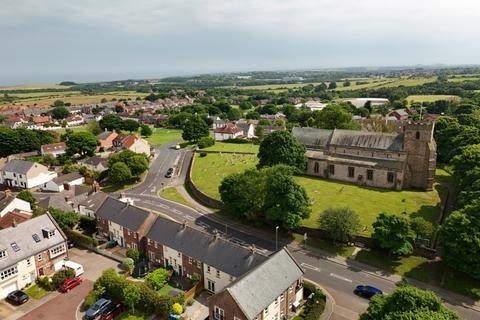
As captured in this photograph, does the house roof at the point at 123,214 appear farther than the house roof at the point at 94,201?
No

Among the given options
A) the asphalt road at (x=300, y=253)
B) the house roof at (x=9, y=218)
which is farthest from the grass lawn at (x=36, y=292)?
the asphalt road at (x=300, y=253)

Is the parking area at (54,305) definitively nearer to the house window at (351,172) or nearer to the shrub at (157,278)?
the shrub at (157,278)

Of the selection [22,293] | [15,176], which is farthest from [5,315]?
[15,176]

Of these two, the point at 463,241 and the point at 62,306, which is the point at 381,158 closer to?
the point at 463,241

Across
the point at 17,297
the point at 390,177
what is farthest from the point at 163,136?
the point at 17,297

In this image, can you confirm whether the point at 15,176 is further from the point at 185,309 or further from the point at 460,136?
the point at 460,136

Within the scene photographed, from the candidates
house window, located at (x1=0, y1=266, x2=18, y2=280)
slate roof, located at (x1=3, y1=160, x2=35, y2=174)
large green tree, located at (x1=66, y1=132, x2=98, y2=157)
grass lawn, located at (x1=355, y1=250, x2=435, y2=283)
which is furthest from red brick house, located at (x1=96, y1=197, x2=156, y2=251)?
large green tree, located at (x1=66, y1=132, x2=98, y2=157)

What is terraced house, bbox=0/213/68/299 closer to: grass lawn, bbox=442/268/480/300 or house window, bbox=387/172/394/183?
grass lawn, bbox=442/268/480/300
